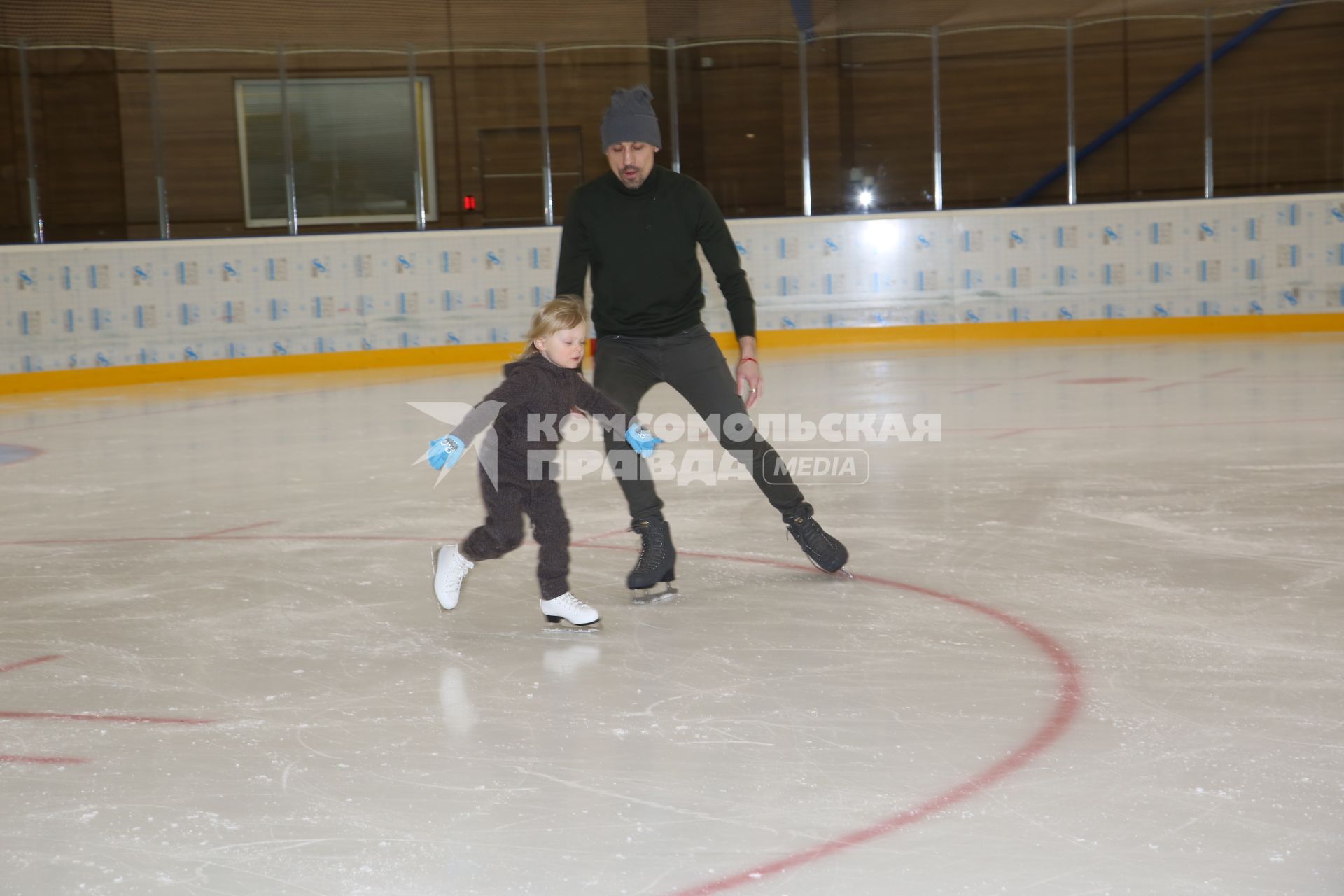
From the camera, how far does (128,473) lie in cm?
652

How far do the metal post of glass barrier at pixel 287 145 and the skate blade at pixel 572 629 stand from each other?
33.7 feet

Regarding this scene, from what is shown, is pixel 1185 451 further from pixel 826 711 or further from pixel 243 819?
pixel 243 819

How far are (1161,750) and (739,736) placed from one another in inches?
27.7

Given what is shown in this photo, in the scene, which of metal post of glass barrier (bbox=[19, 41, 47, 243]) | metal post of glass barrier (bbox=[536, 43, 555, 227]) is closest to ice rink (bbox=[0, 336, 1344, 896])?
metal post of glass barrier (bbox=[19, 41, 47, 243])

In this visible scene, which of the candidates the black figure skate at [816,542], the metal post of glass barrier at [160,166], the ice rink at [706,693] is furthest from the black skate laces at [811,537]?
the metal post of glass barrier at [160,166]

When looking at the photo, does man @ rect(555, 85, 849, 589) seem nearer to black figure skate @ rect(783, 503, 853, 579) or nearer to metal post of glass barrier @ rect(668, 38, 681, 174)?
black figure skate @ rect(783, 503, 853, 579)

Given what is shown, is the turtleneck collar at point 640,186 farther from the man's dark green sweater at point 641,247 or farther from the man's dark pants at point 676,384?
the man's dark pants at point 676,384

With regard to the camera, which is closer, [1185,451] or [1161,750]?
[1161,750]

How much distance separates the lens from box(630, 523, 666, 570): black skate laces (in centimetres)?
377

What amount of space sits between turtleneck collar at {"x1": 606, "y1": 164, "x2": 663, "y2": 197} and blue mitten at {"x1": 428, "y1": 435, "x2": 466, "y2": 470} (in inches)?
38.1

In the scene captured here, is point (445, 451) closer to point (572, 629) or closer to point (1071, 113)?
point (572, 629)

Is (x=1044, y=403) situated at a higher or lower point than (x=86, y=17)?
lower

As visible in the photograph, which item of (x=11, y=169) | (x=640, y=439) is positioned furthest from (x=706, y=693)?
(x=11, y=169)

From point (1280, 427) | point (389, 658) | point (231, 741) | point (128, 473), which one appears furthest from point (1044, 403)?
point (231, 741)
